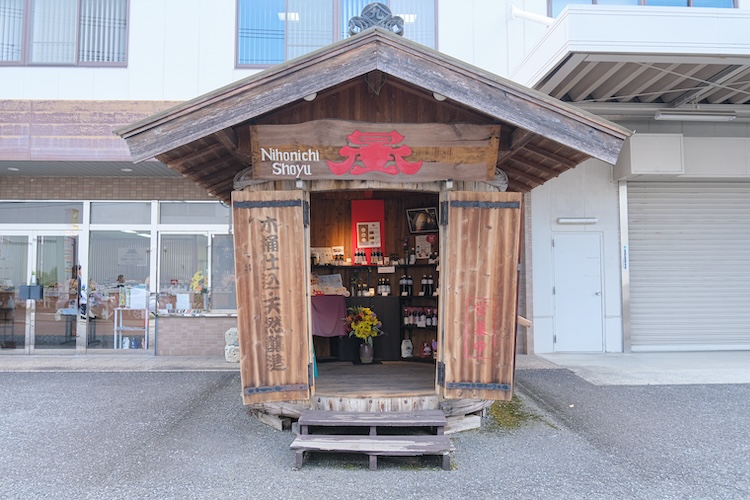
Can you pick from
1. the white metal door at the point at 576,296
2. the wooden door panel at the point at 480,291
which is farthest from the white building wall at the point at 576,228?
the wooden door panel at the point at 480,291

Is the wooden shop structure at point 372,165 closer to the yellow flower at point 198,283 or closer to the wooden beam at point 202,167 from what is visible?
the wooden beam at point 202,167

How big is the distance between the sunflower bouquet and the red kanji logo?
2.91 meters

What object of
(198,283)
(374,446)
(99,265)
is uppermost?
(99,265)

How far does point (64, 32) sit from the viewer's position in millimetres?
9320

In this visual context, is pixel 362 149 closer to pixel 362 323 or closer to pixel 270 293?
pixel 270 293

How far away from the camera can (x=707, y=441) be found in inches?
192

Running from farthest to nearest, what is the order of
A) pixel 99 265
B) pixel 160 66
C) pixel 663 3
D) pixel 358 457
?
pixel 99 265 < pixel 663 3 < pixel 160 66 < pixel 358 457

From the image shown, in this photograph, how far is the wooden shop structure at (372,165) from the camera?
4332 millimetres

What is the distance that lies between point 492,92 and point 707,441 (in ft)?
13.0

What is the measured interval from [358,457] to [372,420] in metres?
0.35

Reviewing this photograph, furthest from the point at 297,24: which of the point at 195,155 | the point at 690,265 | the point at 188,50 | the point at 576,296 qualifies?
the point at 690,265

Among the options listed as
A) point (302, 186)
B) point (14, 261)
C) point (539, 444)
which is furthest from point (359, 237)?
point (14, 261)

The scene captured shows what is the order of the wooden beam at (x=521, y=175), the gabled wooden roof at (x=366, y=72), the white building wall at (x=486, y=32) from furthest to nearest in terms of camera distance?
the white building wall at (x=486, y=32)
the wooden beam at (x=521, y=175)
the gabled wooden roof at (x=366, y=72)

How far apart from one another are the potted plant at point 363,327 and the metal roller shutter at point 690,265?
226 inches
